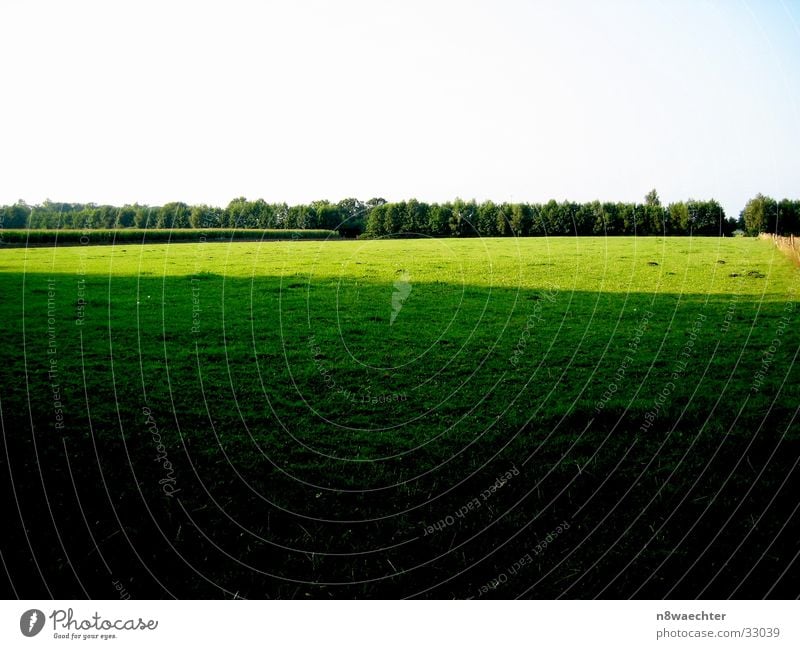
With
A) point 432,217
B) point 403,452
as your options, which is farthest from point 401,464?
point 432,217

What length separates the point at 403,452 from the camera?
6.99 m

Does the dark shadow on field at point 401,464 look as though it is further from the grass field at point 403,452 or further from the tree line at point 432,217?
the tree line at point 432,217

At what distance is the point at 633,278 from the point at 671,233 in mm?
17509

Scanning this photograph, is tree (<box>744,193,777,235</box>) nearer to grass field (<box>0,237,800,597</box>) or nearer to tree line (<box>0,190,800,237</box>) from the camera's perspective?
tree line (<box>0,190,800,237</box>)

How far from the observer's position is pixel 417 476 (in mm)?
6395

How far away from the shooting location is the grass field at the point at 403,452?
16.0ft

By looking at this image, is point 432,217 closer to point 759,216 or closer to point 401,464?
point 401,464

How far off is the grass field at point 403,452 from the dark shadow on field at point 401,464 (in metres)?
0.03

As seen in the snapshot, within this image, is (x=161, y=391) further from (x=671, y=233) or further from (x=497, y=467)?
(x=671, y=233)

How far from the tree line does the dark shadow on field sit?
2594 mm

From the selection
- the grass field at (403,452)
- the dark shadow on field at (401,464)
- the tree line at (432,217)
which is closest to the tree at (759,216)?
the tree line at (432,217)

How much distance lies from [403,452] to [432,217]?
16697 millimetres

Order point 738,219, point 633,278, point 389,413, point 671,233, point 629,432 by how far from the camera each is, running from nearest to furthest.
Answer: point 629,432 < point 389,413 < point 633,278 < point 671,233 < point 738,219

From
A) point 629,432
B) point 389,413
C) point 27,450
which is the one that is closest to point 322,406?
point 389,413
